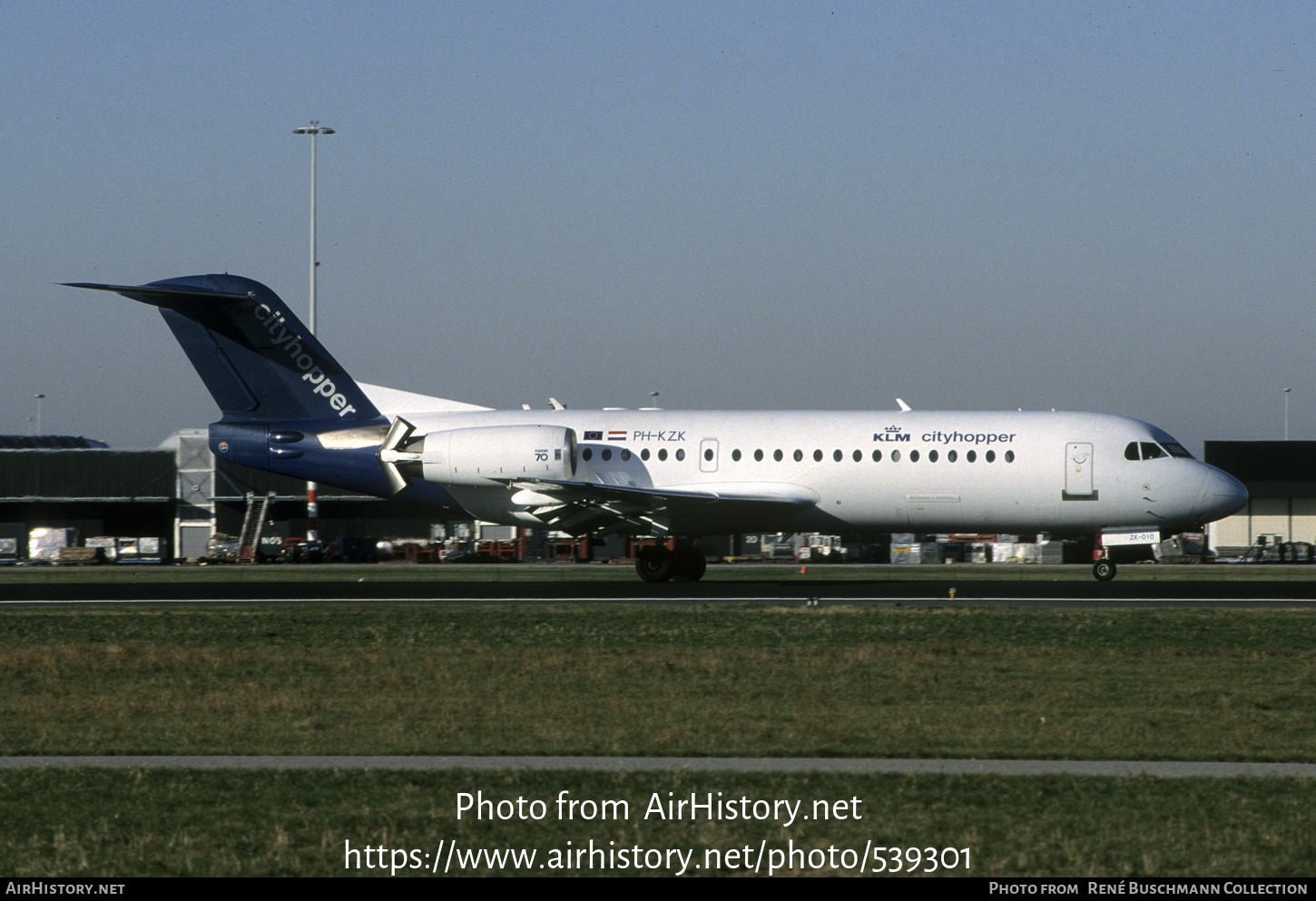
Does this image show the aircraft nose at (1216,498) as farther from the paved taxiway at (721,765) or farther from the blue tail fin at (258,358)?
the paved taxiway at (721,765)

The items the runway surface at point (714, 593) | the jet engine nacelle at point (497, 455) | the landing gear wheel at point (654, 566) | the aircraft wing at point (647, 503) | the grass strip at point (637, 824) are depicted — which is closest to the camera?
the grass strip at point (637, 824)

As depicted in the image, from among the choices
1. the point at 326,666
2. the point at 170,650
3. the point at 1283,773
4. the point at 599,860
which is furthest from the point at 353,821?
the point at 170,650

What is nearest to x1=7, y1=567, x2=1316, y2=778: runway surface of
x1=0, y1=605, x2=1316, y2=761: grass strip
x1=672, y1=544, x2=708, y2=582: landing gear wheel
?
x1=672, y1=544, x2=708, y2=582: landing gear wheel

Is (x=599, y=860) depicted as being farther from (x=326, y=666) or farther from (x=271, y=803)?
(x=326, y=666)

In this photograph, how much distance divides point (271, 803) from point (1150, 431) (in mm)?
26641

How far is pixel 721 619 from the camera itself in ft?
69.4

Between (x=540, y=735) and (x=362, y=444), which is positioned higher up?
(x=362, y=444)

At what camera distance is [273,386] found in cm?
3316

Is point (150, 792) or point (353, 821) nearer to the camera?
point (353, 821)

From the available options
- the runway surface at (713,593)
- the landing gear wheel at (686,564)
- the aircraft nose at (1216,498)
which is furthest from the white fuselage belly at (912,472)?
the runway surface at (713,593)

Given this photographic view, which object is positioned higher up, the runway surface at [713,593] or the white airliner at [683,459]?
the white airliner at [683,459]

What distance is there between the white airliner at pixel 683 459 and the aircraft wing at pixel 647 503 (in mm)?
45

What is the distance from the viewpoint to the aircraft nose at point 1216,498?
31.2 meters
